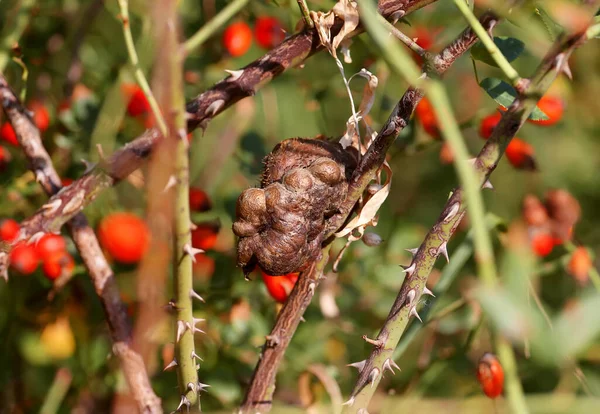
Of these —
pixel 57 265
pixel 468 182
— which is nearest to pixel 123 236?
pixel 57 265

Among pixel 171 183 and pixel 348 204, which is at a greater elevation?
pixel 171 183

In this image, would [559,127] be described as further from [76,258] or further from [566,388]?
[76,258]

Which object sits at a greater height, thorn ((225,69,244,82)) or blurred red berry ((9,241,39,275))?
thorn ((225,69,244,82))

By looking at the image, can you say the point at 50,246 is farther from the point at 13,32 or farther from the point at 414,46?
the point at 414,46

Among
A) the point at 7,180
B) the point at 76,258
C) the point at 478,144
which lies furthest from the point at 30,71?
the point at 478,144

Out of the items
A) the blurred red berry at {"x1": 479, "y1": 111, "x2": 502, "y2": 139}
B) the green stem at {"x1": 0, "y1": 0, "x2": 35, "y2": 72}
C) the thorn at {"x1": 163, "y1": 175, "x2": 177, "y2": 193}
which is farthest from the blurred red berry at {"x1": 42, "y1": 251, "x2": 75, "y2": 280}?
the blurred red berry at {"x1": 479, "y1": 111, "x2": 502, "y2": 139}

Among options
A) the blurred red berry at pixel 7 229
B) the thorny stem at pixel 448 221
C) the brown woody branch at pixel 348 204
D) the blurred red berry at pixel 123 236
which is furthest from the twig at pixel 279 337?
the blurred red berry at pixel 7 229

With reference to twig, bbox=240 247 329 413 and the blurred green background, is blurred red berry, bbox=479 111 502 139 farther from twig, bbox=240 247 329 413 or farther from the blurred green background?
twig, bbox=240 247 329 413
